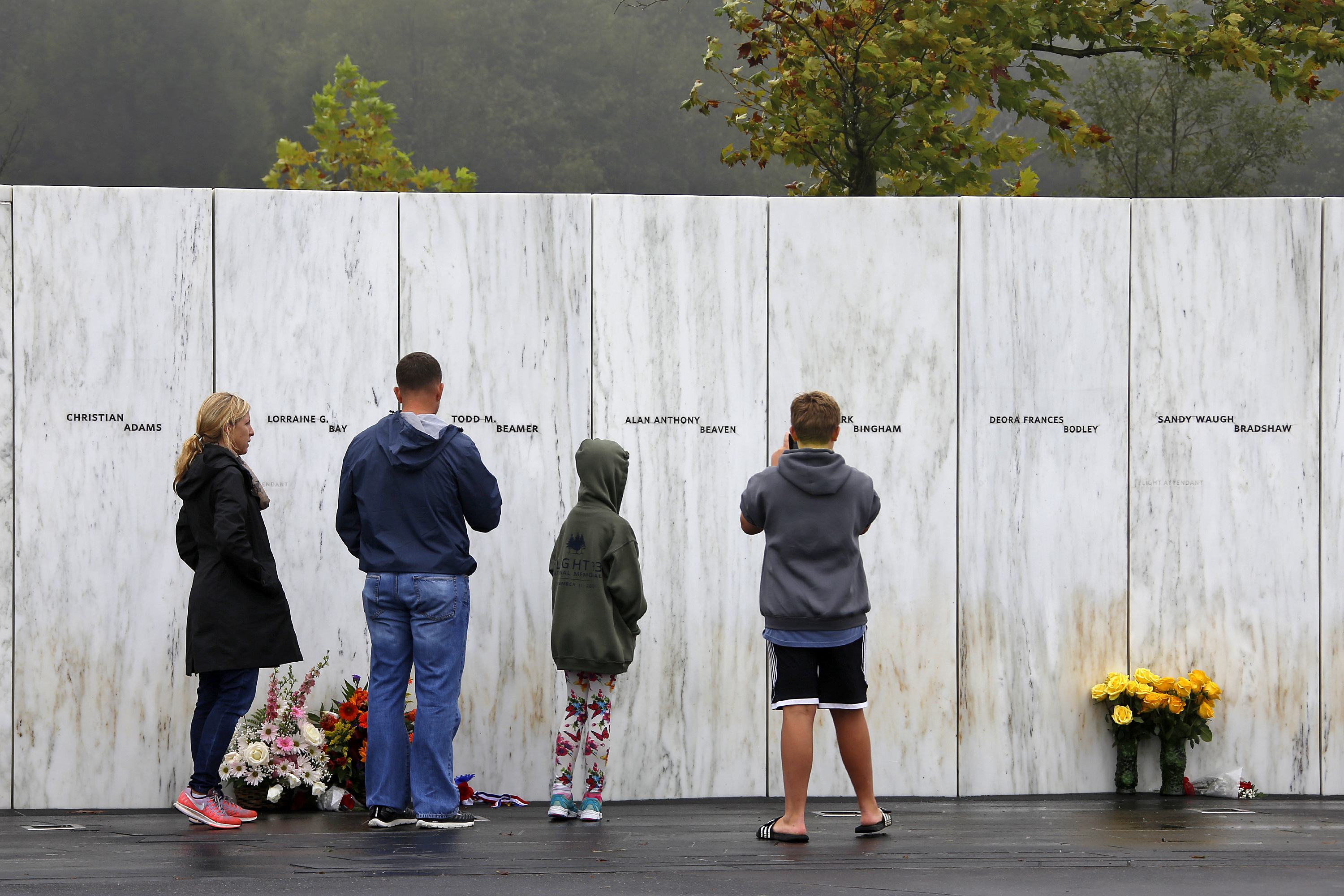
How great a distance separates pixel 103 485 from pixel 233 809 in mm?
1668

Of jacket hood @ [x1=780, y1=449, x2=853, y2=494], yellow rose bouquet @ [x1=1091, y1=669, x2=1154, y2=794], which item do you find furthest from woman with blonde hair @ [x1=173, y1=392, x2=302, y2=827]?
yellow rose bouquet @ [x1=1091, y1=669, x2=1154, y2=794]

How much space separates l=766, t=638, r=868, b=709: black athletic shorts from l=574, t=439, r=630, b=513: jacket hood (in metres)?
0.98

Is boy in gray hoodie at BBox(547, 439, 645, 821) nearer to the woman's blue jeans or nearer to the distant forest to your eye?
the woman's blue jeans

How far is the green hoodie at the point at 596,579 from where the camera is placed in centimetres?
471

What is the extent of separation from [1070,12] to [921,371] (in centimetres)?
386

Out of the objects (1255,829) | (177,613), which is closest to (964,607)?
(1255,829)

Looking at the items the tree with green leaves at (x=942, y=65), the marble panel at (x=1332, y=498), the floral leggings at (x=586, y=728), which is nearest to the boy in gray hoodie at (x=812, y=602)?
the floral leggings at (x=586, y=728)

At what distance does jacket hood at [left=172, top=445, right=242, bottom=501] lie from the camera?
15.1 ft

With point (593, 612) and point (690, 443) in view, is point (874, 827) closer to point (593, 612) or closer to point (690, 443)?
point (593, 612)

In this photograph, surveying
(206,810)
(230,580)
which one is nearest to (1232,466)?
(230,580)

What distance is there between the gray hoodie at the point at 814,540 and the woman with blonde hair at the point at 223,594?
Result: 191cm

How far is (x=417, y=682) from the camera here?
15.3ft

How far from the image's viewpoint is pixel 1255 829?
4.77 m

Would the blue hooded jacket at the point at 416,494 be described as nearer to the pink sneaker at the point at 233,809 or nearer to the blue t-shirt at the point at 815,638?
the pink sneaker at the point at 233,809
